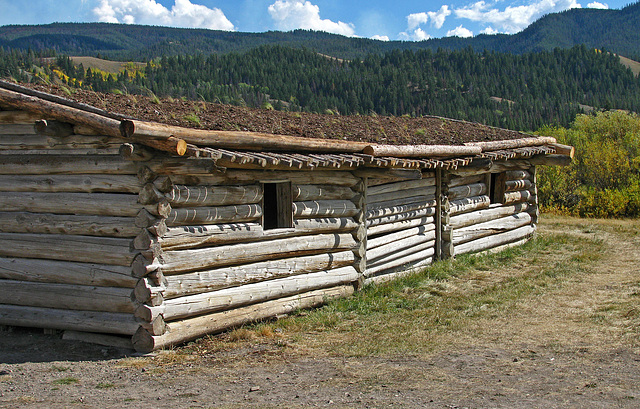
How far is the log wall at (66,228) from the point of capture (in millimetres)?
7121

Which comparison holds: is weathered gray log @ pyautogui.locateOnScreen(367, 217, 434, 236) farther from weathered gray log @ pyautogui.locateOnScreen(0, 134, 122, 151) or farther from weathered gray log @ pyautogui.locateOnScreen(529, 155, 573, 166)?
weathered gray log @ pyautogui.locateOnScreen(0, 134, 122, 151)

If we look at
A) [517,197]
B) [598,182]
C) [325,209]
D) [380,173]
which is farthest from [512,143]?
[598,182]

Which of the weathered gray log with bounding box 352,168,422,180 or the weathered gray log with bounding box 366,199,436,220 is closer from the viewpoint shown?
the weathered gray log with bounding box 352,168,422,180

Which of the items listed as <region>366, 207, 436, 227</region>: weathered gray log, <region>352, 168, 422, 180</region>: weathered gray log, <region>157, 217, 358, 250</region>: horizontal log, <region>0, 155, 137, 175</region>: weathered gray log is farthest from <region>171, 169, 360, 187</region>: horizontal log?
<region>366, 207, 436, 227</region>: weathered gray log

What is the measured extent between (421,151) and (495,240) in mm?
4724

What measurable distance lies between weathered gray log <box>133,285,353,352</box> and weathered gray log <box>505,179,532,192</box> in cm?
715

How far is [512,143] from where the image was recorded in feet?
47.3

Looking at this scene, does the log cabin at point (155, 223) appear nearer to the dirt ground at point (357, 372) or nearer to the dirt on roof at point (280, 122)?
the dirt ground at point (357, 372)

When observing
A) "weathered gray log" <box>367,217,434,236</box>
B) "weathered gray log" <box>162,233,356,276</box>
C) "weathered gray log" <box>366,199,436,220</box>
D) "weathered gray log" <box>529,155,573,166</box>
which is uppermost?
"weathered gray log" <box>529,155,573,166</box>

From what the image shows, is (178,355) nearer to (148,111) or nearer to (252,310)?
(252,310)

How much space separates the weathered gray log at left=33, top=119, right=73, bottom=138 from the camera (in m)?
7.11

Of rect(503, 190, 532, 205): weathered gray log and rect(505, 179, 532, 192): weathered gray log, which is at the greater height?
rect(505, 179, 532, 192): weathered gray log

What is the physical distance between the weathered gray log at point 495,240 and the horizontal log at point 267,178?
469cm

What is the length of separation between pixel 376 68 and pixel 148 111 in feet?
307
